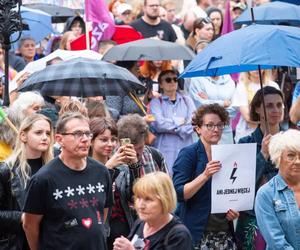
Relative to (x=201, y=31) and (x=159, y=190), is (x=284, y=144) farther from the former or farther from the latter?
(x=201, y=31)

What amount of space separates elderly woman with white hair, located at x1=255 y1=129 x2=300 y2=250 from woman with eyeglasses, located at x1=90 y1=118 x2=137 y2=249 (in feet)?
3.70

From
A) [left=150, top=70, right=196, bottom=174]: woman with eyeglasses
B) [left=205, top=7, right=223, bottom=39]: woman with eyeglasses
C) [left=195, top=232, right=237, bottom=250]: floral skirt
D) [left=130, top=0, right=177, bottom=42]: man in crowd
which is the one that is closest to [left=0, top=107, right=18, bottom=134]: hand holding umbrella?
[left=195, top=232, right=237, bottom=250]: floral skirt

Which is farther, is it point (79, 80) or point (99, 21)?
point (99, 21)

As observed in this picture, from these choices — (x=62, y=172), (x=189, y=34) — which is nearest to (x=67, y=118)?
(x=62, y=172)

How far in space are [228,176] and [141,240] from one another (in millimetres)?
2191

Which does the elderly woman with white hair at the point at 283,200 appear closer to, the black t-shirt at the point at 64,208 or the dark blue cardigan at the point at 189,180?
the dark blue cardigan at the point at 189,180

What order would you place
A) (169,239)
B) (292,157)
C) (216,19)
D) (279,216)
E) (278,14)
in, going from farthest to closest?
(216,19)
(278,14)
(292,157)
(279,216)
(169,239)

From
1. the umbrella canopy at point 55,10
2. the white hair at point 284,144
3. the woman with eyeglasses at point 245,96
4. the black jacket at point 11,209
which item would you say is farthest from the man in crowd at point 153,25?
the black jacket at point 11,209

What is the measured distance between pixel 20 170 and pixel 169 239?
171 cm

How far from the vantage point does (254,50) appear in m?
10.3

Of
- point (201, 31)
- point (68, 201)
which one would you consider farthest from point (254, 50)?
point (201, 31)

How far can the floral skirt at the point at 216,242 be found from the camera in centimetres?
1029

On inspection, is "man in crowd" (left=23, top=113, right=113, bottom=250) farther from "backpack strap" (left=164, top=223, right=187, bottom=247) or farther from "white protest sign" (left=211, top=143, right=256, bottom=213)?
"white protest sign" (left=211, top=143, right=256, bottom=213)

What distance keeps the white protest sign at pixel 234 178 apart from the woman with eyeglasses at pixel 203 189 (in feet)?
0.26
